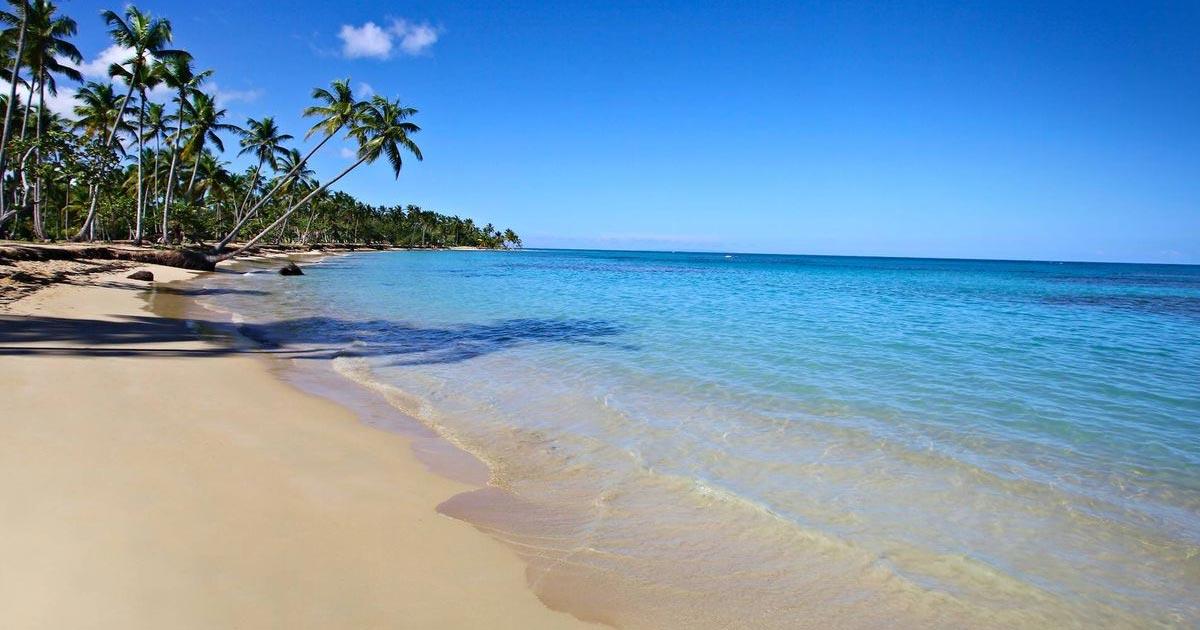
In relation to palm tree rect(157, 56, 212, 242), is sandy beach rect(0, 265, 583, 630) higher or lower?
lower

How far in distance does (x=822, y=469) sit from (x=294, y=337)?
11.3 m

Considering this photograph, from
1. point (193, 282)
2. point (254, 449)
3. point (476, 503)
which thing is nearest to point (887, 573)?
point (476, 503)

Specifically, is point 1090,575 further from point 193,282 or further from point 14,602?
point 193,282

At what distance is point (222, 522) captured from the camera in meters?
3.80

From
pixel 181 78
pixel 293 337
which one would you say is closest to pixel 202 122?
pixel 181 78

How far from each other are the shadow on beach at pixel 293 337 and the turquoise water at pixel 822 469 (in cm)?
16

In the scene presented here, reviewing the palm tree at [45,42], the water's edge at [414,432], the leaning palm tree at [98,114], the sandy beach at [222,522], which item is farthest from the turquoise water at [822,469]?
the leaning palm tree at [98,114]

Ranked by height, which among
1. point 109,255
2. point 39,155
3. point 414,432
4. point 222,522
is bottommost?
point 414,432

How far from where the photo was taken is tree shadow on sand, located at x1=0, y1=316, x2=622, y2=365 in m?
9.50

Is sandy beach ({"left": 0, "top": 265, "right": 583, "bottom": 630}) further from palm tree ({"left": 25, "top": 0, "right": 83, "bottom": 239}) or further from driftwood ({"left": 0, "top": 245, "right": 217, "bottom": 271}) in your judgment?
palm tree ({"left": 25, "top": 0, "right": 83, "bottom": 239})

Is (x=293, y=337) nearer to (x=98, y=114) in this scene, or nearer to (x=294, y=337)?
(x=294, y=337)

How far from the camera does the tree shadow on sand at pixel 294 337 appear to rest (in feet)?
31.2

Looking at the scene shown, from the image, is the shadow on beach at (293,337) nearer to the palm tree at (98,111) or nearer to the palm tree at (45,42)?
the palm tree at (45,42)

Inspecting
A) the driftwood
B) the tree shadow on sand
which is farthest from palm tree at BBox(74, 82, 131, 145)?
the tree shadow on sand
